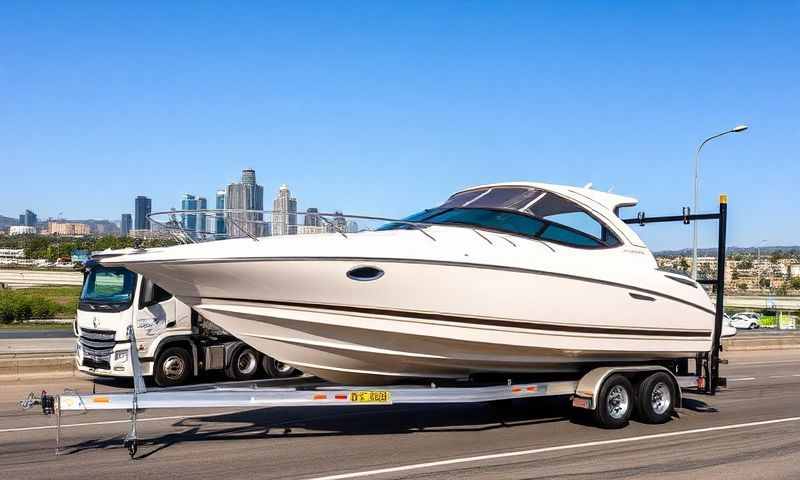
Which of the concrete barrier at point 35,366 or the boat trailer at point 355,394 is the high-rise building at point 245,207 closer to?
the boat trailer at point 355,394

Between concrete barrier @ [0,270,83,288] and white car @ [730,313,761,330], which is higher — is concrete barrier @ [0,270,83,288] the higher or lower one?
the higher one

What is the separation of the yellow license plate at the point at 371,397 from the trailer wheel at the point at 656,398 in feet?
11.6

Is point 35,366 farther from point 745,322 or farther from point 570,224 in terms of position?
point 745,322

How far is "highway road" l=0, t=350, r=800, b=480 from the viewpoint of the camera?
6980mm

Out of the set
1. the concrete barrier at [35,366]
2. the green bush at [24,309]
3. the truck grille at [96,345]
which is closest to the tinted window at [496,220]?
the truck grille at [96,345]

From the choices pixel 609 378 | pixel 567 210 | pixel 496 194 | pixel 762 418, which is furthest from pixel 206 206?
pixel 762 418

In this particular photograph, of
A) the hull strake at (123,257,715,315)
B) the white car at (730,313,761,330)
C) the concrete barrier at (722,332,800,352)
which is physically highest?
the hull strake at (123,257,715,315)

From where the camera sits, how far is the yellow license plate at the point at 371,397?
25.6ft

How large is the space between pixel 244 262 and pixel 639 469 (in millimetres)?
4355

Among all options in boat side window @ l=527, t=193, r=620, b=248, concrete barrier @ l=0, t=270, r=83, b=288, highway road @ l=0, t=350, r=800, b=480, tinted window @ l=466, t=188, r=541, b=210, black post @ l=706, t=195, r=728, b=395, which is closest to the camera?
highway road @ l=0, t=350, r=800, b=480

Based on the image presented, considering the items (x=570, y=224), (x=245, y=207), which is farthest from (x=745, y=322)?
(x=245, y=207)

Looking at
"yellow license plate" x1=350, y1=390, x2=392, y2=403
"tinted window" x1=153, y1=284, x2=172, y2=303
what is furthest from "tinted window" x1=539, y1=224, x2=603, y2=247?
"tinted window" x1=153, y1=284, x2=172, y2=303

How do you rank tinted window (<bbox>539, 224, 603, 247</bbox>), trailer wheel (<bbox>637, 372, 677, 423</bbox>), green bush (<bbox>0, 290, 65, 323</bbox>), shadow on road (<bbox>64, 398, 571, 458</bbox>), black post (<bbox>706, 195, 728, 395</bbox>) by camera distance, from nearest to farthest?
shadow on road (<bbox>64, 398, 571, 458</bbox>), tinted window (<bbox>539, 224, 603, 247</bbox>), trailer wheel (<bbox>637, 372, 677, 423</bbox>), black post (<bbox>706, 195, 728, 395</bbox>), green bush (<bbox>0, 290, 65, 323</bbox>)

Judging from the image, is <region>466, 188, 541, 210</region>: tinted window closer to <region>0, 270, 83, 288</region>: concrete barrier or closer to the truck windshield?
the truck windshield
